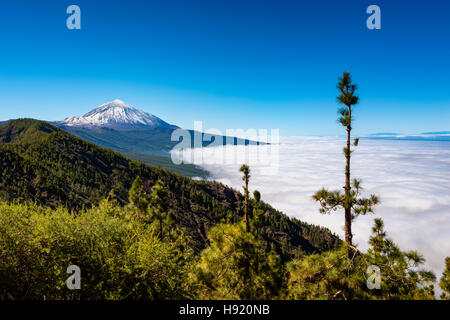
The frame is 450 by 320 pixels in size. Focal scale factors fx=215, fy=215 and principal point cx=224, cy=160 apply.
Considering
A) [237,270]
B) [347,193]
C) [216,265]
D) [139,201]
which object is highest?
[347,193]

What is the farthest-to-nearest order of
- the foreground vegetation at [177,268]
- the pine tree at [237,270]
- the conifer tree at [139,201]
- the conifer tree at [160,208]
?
the conifer tree at [139,201], the conifer tree at [160,208], the pine tree at [237,270], the foreground vegetation at [177,268]

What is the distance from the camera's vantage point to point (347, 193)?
10656mm

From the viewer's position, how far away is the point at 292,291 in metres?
10.0

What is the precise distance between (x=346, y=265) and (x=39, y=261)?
14703mm

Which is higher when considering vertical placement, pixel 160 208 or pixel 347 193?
pixel 347 193

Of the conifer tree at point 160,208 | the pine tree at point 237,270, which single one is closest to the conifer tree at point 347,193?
the pine tree at point 237,270

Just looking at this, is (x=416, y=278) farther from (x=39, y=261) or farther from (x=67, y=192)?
(x=67, y=192)

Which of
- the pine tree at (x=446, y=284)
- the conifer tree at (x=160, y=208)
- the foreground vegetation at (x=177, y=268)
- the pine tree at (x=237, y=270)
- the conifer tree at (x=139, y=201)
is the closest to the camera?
the foreground vegetation at (x=177, y=268)

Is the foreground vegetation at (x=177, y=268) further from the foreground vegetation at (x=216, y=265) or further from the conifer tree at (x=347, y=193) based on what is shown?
the conifer tree at (x=347, y=193)

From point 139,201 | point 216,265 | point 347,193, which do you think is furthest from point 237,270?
point 139,201

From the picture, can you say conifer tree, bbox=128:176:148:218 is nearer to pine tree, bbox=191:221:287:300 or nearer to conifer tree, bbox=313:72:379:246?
pine tree, bbox=191:221:287:300

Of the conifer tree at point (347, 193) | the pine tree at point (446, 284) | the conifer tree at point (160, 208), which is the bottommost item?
the conifer tree at point (160, 208)

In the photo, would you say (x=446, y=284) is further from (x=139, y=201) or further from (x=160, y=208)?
(x=139, y=201)

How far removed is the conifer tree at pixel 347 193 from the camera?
34.3ft
